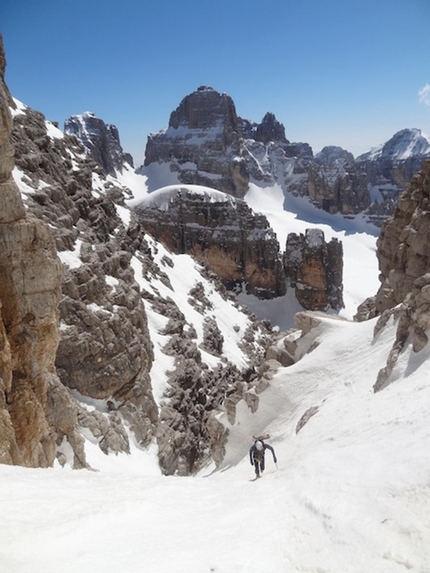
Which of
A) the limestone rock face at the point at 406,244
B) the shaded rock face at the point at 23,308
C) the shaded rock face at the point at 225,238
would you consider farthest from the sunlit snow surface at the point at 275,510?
the shaded rock face at the point at 225,238

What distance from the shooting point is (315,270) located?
2894 inches

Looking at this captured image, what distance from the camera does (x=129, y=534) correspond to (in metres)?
7.40

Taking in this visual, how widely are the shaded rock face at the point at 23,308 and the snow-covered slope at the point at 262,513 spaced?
→ 13.1ft

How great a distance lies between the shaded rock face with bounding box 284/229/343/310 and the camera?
73.1 m

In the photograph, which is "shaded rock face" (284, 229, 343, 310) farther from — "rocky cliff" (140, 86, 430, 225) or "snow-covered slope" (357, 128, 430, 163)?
"snow-covered slope" (357, 128, 430, 163)

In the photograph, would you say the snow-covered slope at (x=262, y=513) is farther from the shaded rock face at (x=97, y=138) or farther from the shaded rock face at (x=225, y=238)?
the shaded rock face at (x=97, y=138)

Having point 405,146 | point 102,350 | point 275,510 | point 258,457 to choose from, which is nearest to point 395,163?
point 405,146

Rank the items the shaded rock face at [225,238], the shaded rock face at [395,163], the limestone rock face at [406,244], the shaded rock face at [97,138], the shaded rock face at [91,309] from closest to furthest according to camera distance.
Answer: the shaded rock face at [91,309]
the limestone rock face at [406,244]
the shaded rock face at [225,238]
the shaded rock face at [97,138]
the shaded rock face at [395,163]

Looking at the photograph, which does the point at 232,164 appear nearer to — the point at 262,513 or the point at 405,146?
the point at 405,146

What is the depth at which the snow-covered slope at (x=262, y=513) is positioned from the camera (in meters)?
6.42

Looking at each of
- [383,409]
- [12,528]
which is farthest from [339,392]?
[12,528]

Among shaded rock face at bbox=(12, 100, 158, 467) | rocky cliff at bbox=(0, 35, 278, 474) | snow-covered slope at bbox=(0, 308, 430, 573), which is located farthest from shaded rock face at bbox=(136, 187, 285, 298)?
snow-covered slope at bbox=(0, 308, 430, 573)

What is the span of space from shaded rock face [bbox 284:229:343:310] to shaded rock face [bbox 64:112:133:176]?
76.1 metres

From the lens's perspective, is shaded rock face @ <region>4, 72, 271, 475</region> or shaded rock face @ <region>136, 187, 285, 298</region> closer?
shaded rock face @ <region>4, 72, 271, 475</region>
